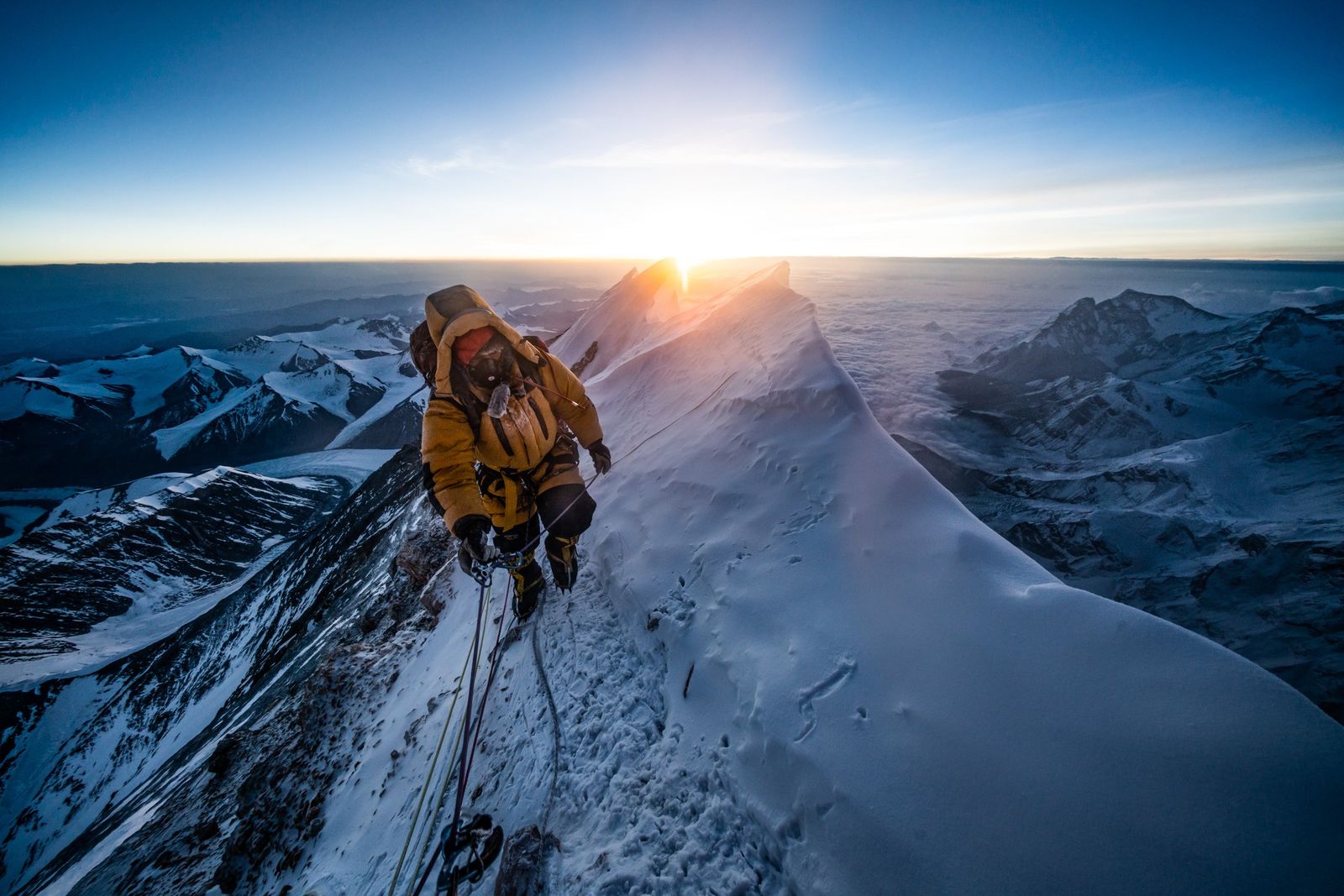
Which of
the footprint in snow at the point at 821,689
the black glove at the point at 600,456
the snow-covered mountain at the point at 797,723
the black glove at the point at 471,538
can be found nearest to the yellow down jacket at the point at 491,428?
the black glove at the point at 471,538

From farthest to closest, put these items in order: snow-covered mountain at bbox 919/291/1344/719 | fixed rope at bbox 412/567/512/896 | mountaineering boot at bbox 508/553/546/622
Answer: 1. snow-covered mountain at bbox 919/291/1344/719
2. mountaineering boot at bbox 508/553/546/622
3. fixed rope at bbox 412/567/512/896

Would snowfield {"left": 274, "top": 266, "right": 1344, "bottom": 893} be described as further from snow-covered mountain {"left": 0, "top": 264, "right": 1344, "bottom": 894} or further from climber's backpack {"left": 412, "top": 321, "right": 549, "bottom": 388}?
climber's backpack {"left": 412, "top": 321, "right": 549, "bottom": 388}

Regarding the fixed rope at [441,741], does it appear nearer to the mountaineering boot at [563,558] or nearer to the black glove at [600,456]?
the mountaineering boot at [563,558]

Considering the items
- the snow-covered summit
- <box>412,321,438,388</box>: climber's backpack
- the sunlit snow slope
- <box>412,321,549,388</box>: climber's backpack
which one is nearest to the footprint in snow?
the sunlit snow slope

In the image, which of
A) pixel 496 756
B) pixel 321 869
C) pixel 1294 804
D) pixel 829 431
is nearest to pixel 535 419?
pixel 496 756

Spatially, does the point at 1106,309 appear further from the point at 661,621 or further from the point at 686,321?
the point at 661,621

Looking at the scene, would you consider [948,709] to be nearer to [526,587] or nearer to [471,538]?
[471,538]
